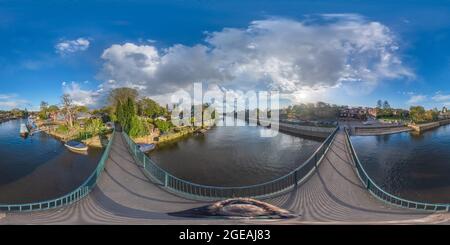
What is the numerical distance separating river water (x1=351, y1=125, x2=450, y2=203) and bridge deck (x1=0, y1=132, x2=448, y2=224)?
6.39 ft

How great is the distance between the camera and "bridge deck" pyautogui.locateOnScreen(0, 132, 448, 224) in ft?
8.63

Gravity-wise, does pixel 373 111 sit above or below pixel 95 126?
above

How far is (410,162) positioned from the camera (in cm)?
590

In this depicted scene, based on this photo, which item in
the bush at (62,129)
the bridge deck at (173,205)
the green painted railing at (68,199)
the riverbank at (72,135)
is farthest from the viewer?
the bush at (62,129)

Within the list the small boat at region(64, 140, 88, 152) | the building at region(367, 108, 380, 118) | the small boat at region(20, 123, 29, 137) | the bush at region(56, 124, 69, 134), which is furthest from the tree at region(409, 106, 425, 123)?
the small boat at region(20, 123, 29, 137)

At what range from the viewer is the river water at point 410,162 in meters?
4.75

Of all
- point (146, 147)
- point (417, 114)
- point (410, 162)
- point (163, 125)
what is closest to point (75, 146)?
point (146, 147)

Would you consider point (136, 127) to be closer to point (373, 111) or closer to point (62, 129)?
point (62, 129)

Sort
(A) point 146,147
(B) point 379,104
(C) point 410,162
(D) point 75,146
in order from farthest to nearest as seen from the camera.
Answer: (C) point 410,162 < (D) point 75,146 < (A) point 146,147 < (B) point 379,104

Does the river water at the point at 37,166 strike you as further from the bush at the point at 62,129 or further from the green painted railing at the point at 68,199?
the green painted railing at the point at 68,199

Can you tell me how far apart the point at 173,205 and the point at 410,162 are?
5946 mm

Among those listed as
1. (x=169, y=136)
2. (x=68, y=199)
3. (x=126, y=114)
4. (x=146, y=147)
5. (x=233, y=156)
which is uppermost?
(x=126, y=114)

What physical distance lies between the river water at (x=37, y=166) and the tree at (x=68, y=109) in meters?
0.64

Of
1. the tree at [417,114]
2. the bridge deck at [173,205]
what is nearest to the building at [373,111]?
the tree at [417,114]
